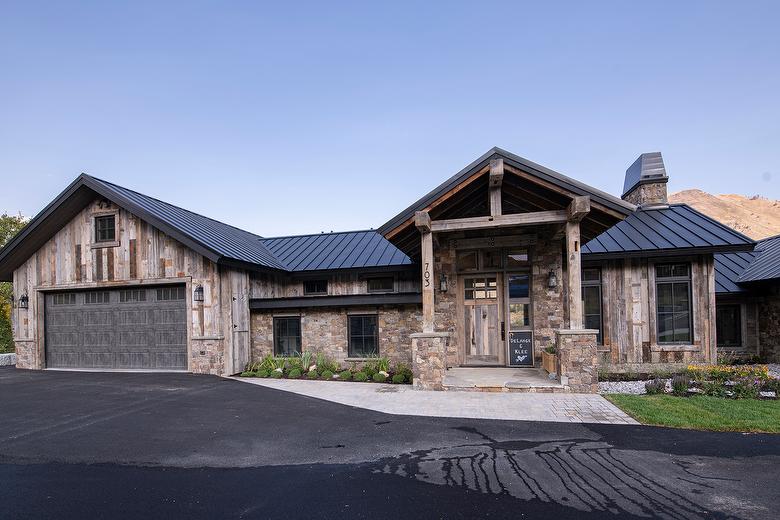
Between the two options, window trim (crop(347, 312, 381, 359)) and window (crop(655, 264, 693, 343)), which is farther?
window trim (crop(347, 312, 381, 359))

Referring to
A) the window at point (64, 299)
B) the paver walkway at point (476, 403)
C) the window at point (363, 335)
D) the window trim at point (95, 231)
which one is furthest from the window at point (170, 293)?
the window at point (363, 335)

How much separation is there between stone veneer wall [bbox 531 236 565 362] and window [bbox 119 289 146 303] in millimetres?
12084

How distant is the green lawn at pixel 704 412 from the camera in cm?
629

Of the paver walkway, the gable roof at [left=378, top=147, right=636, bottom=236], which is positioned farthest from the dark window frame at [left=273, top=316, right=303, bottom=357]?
the gable roof at [left=378, top=147, right=636, bottom=236]

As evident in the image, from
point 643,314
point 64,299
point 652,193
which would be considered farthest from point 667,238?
point 64,299

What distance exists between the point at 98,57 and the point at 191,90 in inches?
159

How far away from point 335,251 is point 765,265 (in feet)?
46.1

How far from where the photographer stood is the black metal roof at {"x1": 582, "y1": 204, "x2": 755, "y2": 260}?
451 inches

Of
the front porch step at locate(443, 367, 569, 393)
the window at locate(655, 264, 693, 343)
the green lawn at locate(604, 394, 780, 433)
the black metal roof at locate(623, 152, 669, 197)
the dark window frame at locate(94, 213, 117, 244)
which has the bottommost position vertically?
the front porch step at locate(443, 367, 569, 393)

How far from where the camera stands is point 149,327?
43.1 ft

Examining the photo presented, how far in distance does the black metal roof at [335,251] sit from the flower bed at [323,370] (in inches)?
120

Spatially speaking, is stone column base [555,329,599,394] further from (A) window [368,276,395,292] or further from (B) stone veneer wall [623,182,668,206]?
(B) stone veneer wall [623,182,668,206]

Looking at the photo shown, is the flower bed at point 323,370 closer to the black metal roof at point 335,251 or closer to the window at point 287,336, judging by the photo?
the window at point 287,336

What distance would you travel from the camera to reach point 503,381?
9766mm
